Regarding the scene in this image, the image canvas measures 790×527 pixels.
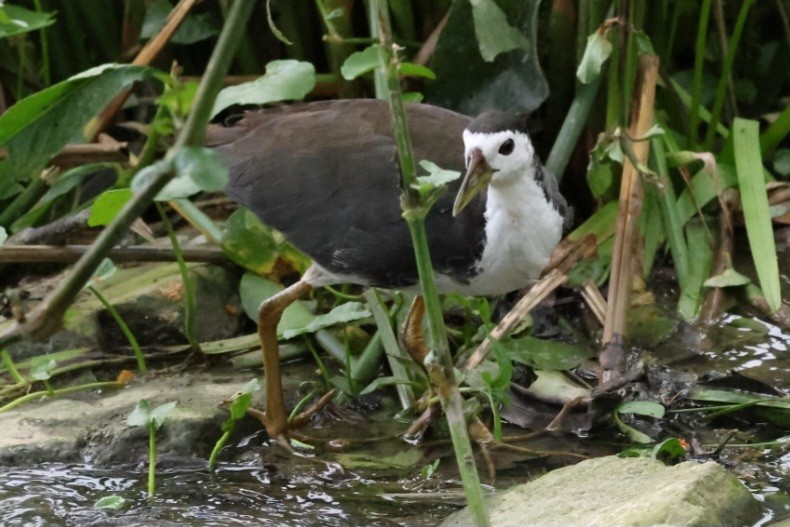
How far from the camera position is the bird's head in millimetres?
2496

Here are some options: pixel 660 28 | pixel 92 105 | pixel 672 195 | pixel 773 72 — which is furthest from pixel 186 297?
pixel 773 72

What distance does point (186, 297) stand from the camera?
3168 millimetres

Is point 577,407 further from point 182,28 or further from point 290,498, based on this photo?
point 182,28

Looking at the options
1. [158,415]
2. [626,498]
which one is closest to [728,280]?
[626,498]

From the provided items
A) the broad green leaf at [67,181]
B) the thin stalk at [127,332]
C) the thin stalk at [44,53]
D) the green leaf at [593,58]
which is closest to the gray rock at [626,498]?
the green leaf at [593,58]

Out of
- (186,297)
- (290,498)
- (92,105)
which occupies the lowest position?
(290,498)

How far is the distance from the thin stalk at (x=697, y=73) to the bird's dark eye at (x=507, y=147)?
40.8 inches

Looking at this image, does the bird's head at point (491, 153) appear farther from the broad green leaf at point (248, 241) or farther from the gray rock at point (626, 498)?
the broad green leaf at point (248, 241)

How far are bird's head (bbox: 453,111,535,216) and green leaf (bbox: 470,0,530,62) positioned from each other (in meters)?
0.73

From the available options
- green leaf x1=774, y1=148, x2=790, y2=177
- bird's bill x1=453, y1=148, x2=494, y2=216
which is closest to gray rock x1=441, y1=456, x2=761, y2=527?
bird's bill x1=453, y1=148, x2=494, y2=216

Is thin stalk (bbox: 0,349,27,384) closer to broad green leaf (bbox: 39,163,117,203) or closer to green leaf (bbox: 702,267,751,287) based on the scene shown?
broad green leaf (bbox: 39,163,117,203)

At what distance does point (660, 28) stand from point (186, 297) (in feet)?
5.35

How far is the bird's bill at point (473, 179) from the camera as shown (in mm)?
2480

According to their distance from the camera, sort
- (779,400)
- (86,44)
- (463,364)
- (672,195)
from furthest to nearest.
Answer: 1. (86,44)
2. (672,195)
3. (463,364)
4. (779,400)
